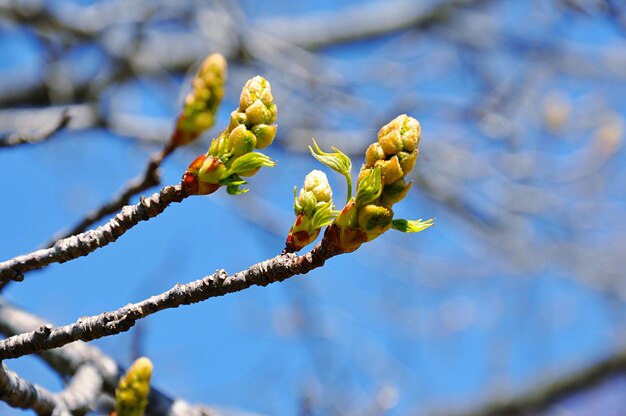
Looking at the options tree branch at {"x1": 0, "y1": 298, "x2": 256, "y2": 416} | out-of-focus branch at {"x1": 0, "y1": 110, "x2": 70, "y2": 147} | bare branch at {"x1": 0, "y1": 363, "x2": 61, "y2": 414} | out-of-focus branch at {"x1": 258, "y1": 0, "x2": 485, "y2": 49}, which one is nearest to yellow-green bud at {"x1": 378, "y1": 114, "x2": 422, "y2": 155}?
bare branch at {"x1": 0, "y1": 363, "x2": 61, "y2": 414}

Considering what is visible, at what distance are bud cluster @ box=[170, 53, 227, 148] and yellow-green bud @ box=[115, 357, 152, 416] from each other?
41 centimetres

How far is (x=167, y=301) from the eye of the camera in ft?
3.69

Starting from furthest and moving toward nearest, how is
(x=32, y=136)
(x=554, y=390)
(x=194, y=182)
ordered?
(x=554, y=390) → (x=32, y=136) → (x=194, y=182)

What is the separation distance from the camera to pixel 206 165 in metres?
1.16

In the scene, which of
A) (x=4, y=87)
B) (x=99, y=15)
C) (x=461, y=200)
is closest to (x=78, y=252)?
(x=461, y=200)

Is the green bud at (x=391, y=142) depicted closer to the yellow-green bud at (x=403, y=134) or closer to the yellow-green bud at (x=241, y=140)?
the yellow-green bud at (x=403, y=134)

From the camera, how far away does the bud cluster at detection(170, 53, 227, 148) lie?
3.52 ft

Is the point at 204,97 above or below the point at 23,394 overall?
above

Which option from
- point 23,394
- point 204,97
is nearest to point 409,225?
point 204,97

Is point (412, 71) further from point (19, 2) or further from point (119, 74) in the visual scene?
point (19, 2)

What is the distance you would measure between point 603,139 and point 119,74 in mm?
2861

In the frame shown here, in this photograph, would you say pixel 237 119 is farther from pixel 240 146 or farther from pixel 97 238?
pixel 97 238

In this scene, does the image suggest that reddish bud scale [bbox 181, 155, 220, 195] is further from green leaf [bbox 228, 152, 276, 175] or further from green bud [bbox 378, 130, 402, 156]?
green bud [bbox 378, 130, 402, 156]

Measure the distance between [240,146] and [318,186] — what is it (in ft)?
0.48
